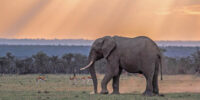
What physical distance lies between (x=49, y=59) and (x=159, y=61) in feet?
191

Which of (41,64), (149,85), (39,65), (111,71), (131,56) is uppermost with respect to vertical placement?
(131,56)

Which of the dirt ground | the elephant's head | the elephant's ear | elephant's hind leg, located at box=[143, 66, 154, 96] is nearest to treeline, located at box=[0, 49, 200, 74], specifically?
the dirt ground

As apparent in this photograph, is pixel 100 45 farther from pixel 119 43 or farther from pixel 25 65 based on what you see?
pixel 25 65

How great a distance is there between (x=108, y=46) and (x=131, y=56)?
1.23 meters

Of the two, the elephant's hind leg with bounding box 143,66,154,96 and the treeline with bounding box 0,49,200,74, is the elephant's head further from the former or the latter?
the treeline with bounding box 0,49,200,74

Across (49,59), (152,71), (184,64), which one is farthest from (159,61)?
(49,59)

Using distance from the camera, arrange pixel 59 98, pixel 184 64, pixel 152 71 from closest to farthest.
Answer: pixel 59 98 < pixel 152 71 < pixel 184 64

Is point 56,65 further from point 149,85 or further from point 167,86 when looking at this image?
point 149,85

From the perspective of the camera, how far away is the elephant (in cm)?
2369

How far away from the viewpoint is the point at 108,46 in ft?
79.2

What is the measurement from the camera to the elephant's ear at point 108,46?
2412cm

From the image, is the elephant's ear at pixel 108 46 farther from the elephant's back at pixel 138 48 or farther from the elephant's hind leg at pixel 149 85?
the elephant's hind leg at pixel 149 85

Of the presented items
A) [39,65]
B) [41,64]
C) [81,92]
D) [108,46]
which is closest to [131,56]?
[108,46]

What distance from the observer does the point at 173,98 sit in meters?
22.5
